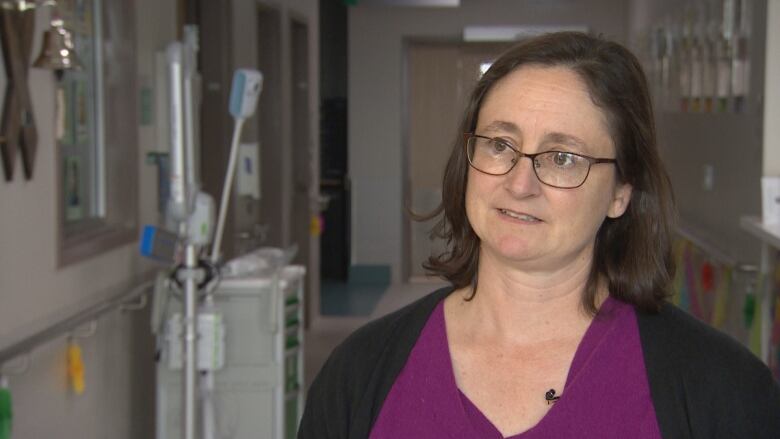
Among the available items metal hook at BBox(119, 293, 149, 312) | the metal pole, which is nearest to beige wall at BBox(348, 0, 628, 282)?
metal hook at BBox(119, 293, 149, 312)

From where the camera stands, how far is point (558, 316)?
1.79 metres

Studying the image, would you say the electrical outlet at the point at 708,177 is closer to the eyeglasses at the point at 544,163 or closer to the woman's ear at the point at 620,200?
the woman's ear at the point at 620,200

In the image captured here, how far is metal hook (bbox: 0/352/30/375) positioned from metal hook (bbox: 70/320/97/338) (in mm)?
334

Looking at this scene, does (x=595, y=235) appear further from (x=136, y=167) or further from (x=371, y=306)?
(x=371, y=306)

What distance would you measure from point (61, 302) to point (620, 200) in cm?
268

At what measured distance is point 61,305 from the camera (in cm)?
404

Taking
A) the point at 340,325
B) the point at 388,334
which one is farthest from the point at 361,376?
the point at 340,325

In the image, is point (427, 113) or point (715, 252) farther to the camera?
point (427, 113)

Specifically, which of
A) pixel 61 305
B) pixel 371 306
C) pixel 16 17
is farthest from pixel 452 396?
pixel 371 306

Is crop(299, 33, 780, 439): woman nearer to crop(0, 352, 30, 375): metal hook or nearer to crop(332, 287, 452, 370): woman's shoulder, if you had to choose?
crop(332, 287, 452, 370): woman's shoulder

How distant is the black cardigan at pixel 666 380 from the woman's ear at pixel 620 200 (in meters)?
0.16

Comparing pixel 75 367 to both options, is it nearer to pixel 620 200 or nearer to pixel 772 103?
pixel 620 200

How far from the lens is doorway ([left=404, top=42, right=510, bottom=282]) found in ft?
38.4

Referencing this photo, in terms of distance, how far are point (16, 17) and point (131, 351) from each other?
1766 millimetres
